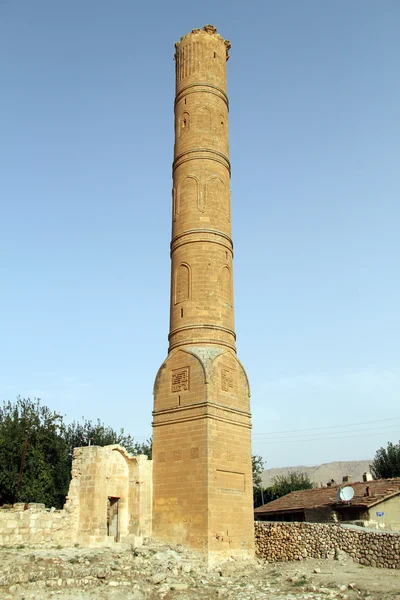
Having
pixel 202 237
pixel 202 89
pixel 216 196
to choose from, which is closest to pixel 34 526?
pixel 202 237

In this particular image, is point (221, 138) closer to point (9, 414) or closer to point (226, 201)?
point (226, 201)

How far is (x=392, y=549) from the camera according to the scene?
45.6 ft

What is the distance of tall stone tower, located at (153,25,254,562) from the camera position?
48.1ft

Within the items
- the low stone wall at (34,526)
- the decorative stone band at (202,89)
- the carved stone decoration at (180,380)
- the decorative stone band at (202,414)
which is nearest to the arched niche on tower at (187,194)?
the decorative stone band at (202,89)

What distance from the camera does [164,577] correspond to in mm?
12359

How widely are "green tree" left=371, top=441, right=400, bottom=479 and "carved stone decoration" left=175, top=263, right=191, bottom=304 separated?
71.8ft

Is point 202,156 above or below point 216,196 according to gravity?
above

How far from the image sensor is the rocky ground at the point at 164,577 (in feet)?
35.0

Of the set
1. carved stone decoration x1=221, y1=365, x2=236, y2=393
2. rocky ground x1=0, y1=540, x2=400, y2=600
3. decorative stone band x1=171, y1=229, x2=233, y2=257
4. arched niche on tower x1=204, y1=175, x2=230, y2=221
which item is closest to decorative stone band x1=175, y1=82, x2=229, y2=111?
arched niche on tower x1=204, y1=175, x2=230, y2=221

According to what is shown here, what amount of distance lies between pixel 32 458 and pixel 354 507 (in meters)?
11.0

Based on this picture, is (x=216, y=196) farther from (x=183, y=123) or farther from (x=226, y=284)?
(x=183, y=123)

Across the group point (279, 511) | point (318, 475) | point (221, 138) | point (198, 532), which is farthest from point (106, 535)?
point (318, 475)

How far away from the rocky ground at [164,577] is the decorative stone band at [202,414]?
312 centimetres

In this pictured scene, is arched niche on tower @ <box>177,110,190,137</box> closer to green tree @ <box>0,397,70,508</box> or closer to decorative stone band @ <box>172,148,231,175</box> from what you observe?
decorative stone band @ <box>172,148,231,175</box>
